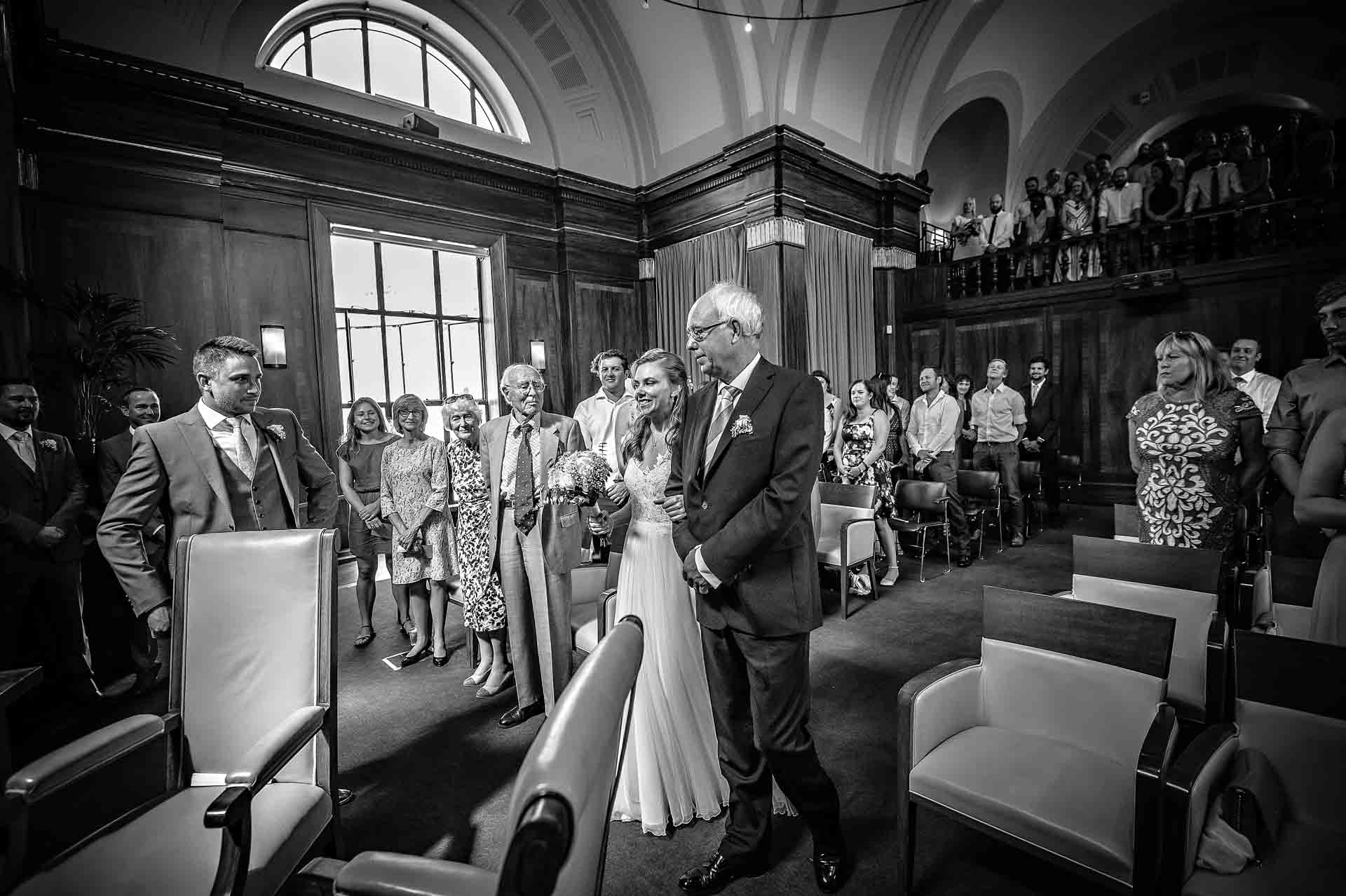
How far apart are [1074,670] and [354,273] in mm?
7489

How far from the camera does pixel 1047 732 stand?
1.94 metres

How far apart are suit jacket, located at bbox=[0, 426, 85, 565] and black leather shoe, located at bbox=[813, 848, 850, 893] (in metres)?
4.35

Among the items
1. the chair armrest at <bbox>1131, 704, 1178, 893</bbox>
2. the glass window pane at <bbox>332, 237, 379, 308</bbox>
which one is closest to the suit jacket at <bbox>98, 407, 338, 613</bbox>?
the chair armrest at <bbox>1131, 704, 1178, 893</bbox>

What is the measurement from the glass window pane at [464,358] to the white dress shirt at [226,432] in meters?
5.04

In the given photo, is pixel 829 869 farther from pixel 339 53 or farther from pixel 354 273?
pixel 339 53

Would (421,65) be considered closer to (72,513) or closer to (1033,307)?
(72,513)

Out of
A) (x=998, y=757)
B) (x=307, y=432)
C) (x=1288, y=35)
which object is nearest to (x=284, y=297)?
(x=307, y=432)

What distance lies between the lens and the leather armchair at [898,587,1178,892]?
1.58m

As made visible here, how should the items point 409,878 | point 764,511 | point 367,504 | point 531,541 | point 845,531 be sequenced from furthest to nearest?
point 367,504 → point 845,531 → point 531,541 → point 764,511 → point 409,878

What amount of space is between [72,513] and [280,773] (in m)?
3.04

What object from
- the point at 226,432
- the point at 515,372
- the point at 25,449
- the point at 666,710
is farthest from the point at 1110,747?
the point at 25,449

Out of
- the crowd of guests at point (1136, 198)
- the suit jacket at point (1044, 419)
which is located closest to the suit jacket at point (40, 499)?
the suit jacket at point (1044, 419)

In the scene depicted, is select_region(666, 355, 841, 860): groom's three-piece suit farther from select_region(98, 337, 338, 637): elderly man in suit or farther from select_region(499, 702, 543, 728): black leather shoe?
select_region(98, 337, 338, 637): elderly man in suit

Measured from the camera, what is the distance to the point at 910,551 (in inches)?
260
